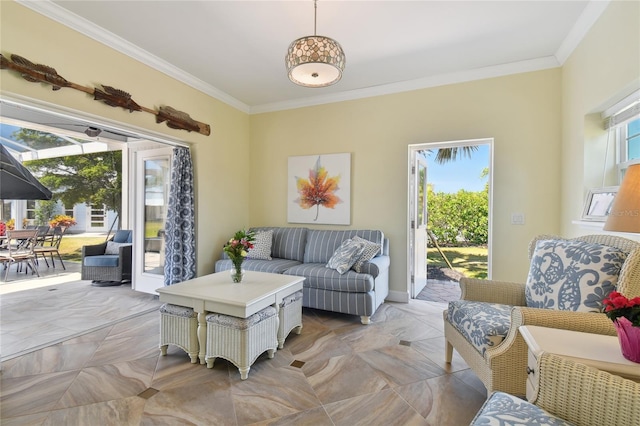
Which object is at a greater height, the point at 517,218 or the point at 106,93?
the point at 106,93

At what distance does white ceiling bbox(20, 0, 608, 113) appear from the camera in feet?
7.77

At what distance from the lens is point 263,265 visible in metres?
3.63

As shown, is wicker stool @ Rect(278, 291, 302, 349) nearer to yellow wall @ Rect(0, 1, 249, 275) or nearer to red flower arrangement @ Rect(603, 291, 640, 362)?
yellow wall @ Rect(0, 1, 249, 275)

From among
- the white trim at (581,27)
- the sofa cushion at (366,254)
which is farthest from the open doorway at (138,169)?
the white trim at (581,27)

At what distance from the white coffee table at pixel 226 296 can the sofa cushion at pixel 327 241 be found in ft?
3.78

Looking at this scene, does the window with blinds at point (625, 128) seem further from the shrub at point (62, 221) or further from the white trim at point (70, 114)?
the shrub at point (62, 221)

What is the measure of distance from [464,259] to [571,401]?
5918 mm

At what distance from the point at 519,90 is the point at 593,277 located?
98.4 inches

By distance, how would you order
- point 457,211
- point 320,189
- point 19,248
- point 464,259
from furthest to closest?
point 457,211, point 464,259, point 19,248, point 320,189

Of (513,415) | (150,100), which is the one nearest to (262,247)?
(150,100)

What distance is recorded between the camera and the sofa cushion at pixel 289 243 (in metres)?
4.03

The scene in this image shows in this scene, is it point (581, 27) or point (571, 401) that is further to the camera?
point (581, 27)

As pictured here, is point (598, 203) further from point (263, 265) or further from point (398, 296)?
point (263, 265)

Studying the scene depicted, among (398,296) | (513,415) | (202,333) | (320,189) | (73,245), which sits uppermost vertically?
(320,189)
